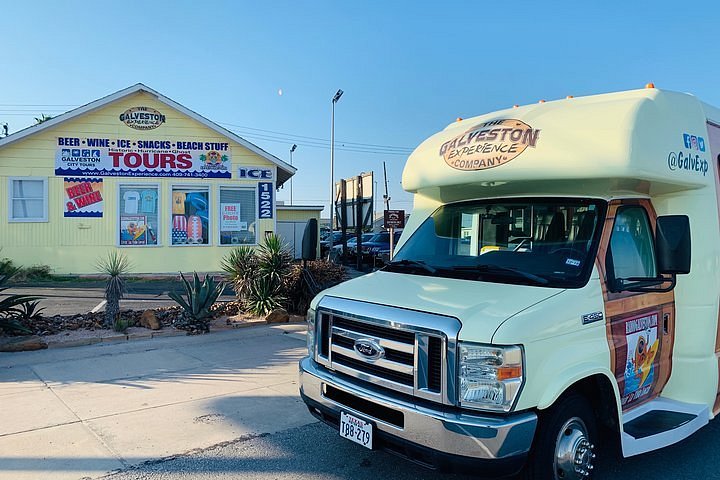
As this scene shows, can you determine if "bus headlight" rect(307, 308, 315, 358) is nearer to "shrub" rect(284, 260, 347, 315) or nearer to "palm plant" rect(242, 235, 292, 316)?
"palm plant" rect(242, 235, 292, 316)

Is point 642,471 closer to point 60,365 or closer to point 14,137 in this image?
point 60,365

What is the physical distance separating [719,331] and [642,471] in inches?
56.6

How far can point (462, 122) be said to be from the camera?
5.32 meters

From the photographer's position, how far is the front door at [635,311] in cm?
372

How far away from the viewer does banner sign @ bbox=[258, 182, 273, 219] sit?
658 inches

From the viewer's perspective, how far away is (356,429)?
3.53 meters

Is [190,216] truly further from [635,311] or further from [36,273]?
[635,311]

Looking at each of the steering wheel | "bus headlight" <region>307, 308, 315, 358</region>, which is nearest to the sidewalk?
"bus headlight" <region>307, 308, 315, 358</region>

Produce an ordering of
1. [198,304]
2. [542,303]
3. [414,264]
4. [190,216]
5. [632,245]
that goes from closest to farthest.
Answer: [542,303]
[632,245]
[414,264]
[198,304]
[190,216]

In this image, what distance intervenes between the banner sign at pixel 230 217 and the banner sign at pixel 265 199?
0.69 metres

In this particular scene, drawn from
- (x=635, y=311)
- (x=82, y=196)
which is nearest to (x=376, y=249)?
(x=82, y=196)

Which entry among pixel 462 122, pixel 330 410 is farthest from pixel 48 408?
pixel 462 122

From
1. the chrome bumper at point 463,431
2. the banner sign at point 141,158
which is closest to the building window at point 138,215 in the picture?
the banner sign at point 141,158

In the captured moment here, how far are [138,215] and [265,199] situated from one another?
3.70 metres
